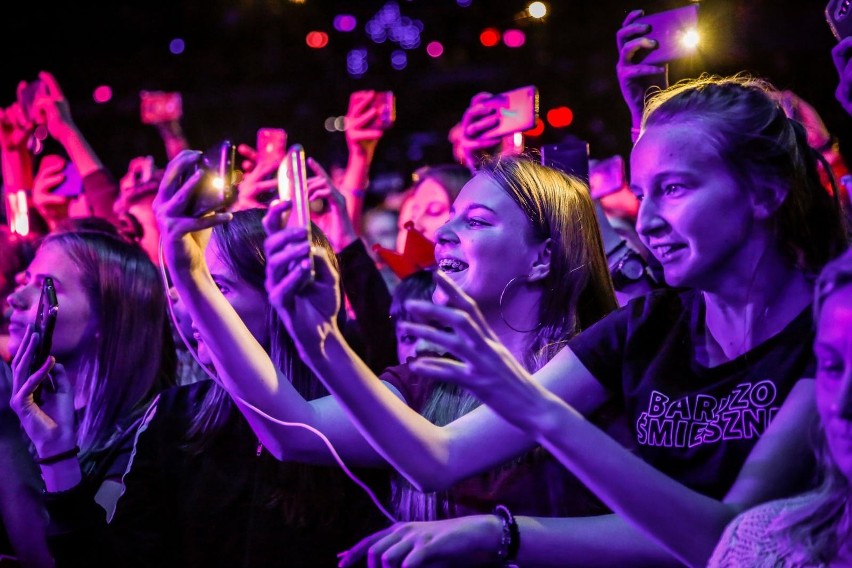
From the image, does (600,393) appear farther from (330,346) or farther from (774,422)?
(330,346)

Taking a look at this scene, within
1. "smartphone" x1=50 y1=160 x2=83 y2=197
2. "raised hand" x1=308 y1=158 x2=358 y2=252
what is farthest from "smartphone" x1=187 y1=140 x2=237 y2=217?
"smartphone" x1=50 y1=160 x2=83 y2=197

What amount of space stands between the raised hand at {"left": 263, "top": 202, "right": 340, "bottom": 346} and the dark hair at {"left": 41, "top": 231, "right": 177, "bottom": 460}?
4.39ft

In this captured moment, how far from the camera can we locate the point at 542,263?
6.27 ft

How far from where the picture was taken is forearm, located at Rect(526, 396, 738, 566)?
1118 millimetres

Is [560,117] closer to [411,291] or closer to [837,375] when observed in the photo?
[411,291]

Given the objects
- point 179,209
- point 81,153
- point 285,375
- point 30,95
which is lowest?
point 285,375

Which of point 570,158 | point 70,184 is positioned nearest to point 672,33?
point 570,158

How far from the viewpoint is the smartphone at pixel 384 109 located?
3400 millimetres

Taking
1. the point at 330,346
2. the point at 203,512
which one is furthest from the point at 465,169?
the point at 330,346

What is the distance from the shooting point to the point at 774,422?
1.30m

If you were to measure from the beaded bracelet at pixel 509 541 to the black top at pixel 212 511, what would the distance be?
21.4 inches

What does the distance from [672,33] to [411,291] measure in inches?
46.2

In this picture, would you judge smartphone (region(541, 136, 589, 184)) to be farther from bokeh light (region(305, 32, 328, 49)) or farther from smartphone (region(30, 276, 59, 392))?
bokeh light (region(305, 32, 328, 49))

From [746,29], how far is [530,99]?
0.81m
